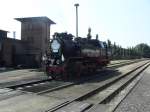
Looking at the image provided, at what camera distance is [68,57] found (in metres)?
22.8

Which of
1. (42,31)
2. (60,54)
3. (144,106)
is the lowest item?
(144,106)

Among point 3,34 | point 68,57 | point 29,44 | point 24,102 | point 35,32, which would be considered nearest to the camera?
point 24,102

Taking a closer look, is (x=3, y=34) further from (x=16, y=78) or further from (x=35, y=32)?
(x=16, y=78)

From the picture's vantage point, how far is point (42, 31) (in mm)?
50781

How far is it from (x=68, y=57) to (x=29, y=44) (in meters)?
27.1

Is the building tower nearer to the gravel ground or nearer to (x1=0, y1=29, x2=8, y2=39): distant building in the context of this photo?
(x1=0, y1=29, x2=8, y2=39): distant building

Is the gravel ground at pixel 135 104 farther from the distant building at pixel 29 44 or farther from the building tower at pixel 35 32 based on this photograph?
the building tower at pixel 35 32

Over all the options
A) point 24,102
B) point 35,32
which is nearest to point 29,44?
point 35,32

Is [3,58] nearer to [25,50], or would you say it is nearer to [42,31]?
[25,50]

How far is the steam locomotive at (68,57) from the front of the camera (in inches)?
876

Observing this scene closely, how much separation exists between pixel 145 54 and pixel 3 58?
490ft

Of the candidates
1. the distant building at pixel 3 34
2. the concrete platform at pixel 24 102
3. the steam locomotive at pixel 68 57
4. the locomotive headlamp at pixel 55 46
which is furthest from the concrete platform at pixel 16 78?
the distant building at pixel 3 34

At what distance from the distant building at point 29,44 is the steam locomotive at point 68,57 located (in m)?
13.3

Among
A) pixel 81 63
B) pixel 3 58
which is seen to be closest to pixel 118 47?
pixel 3 58
